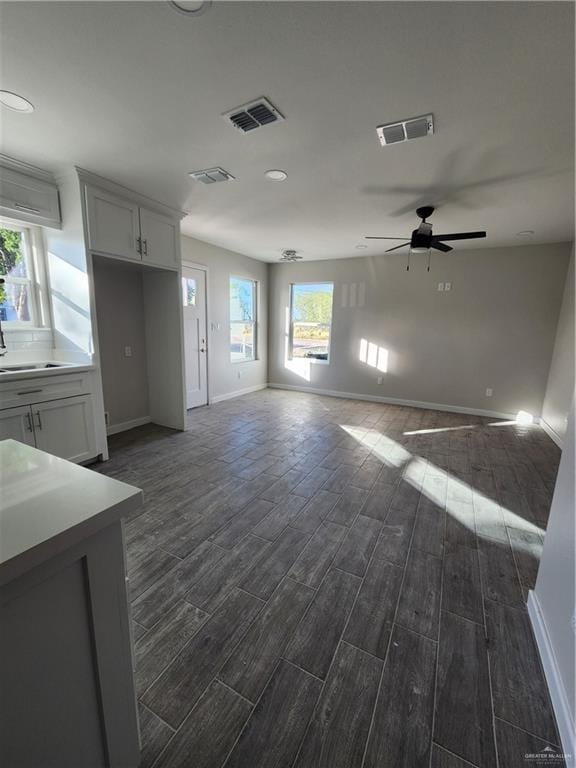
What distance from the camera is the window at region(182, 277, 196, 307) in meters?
4.71

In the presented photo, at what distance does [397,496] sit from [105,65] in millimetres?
3367

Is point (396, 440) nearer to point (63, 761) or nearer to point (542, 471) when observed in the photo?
point (542, 471)

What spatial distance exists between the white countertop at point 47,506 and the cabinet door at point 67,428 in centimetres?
201

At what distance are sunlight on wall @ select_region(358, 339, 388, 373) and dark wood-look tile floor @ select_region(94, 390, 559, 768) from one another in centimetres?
280

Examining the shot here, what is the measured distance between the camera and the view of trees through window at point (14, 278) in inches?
112


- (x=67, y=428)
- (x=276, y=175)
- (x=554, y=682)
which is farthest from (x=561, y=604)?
(x=67, y=428)

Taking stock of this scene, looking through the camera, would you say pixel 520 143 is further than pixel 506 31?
Yes

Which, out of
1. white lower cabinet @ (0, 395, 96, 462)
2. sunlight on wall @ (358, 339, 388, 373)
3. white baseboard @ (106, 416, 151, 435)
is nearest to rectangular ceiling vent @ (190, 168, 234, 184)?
white lower cabinet @ (0, 395, 96, 462)

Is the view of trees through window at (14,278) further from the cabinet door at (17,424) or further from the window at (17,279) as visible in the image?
the cabinet door at (17,424)

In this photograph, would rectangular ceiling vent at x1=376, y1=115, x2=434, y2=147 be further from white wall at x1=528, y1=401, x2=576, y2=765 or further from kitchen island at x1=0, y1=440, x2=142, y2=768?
kitchen island at x1=0, y1=440, x2=142, y2=768

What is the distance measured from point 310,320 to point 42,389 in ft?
15.7

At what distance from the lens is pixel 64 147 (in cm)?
Answer: 235

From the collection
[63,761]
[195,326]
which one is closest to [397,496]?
[63,761]

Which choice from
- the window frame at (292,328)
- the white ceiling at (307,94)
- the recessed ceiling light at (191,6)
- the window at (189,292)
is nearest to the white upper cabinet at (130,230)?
the white ceiling at (307,94)
